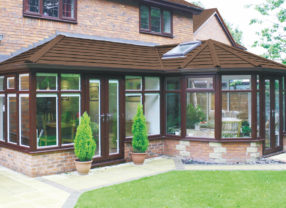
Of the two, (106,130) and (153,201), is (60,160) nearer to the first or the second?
(106,130)

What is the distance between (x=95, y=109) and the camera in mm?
9984

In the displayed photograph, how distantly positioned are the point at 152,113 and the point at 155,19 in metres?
4.98

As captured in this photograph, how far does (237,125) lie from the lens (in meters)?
10.7

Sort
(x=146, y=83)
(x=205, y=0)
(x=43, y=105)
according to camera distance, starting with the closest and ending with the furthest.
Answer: (x=43, y=105) → (x=146, y=83) → (x=205, y=0)

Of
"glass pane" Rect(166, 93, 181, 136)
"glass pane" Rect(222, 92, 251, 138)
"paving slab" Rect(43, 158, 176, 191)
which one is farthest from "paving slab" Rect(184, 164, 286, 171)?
"glass pane" Rect(166, 93, 181, 136)

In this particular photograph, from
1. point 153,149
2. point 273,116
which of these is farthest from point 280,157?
point 153,149

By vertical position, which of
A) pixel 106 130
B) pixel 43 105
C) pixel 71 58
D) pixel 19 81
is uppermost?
pixel 71 58

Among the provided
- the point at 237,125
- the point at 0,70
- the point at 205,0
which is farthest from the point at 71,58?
the point at 205,0

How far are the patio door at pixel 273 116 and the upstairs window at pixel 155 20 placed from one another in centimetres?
536

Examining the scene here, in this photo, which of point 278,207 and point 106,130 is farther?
point 106,130

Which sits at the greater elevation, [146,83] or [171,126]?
[146,83]

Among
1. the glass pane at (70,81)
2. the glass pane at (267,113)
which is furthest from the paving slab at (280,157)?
the glass pane at (70,81)

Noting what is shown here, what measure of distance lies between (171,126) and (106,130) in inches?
99.0

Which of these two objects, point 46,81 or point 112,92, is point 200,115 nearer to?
point 112,92
